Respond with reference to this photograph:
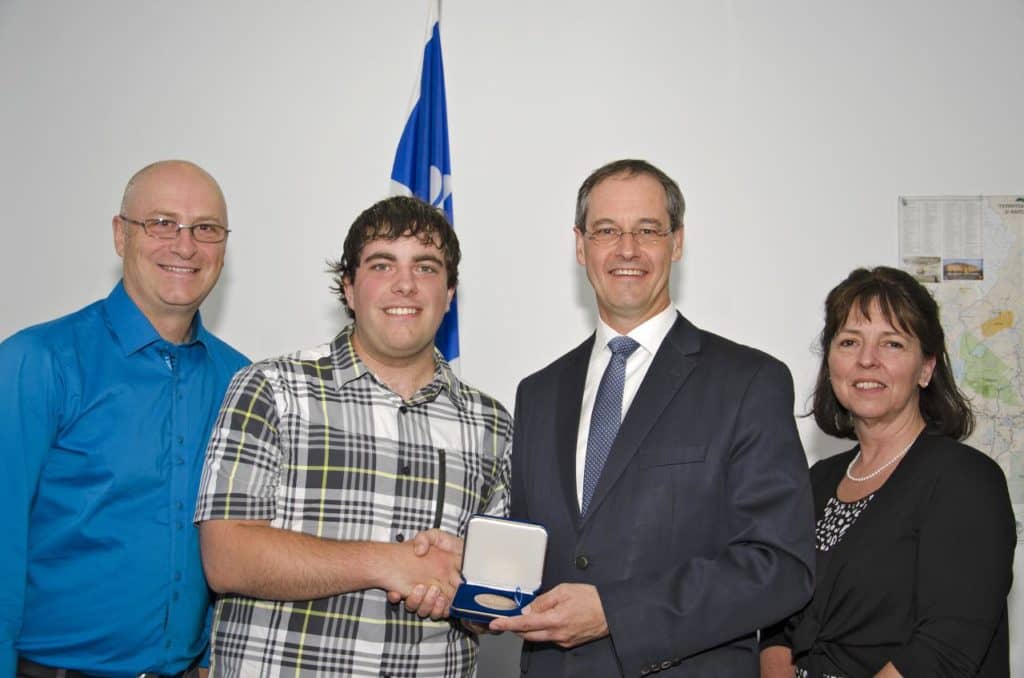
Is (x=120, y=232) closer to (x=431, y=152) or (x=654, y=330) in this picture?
(x=431, y=152)

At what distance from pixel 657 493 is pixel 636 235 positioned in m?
0.74

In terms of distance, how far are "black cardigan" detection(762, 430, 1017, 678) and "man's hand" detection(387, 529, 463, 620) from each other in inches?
37.7

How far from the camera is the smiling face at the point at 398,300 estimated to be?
2.17m

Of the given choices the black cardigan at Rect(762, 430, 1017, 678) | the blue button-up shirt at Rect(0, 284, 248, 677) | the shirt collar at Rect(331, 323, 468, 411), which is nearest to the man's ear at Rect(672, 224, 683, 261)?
the shirt collar at Rect(331, 323, 468, 411)

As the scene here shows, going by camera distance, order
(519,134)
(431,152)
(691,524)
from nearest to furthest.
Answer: (691,524) → (431,152) → (519,134)

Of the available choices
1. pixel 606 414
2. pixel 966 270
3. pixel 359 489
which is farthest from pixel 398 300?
pixel 966 270

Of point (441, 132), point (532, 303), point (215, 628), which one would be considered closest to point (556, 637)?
point (215, 628)

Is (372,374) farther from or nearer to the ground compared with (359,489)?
farther from the ground

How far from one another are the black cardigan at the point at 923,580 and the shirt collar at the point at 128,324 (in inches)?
78.4

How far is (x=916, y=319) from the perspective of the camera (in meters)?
2.26

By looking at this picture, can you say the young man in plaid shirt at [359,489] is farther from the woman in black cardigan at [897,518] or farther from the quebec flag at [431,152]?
the quebec flag at [431,152]

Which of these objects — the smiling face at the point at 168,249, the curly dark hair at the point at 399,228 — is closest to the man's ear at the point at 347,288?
the curly dark hair at the point at 399,228

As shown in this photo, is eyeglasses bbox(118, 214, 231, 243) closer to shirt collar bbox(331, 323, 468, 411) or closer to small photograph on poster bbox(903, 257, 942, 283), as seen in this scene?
shirt collar bbox(331, 323, 468, 411)

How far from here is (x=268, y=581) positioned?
1.88m
